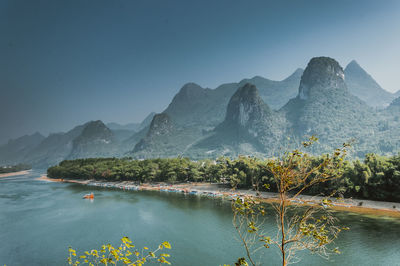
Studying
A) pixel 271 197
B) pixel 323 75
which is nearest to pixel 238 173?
pixel 271 197

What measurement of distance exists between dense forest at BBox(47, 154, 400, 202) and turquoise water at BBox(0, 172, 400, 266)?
5515 millimetres

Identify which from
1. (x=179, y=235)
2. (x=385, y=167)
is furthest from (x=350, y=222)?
(x=179, y=235)

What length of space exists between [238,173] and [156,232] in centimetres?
2640

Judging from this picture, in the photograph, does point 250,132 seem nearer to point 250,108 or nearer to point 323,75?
point 250,108

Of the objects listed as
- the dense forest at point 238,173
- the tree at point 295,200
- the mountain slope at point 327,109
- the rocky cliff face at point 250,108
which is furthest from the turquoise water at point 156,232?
the rocky cliff face at point 250,108

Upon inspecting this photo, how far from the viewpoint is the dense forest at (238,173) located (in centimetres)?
3225

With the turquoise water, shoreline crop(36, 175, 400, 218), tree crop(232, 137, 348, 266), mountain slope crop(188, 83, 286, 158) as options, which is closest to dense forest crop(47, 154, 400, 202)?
tree crop(232, 137, 348, 266)

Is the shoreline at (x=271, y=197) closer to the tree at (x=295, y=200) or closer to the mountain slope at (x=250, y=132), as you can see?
the tree at (x=295, y=200)

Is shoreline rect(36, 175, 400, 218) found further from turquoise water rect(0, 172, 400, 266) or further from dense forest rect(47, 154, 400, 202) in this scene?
turquoise water rect(0, 172, 400, 266)

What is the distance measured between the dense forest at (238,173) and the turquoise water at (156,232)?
5515 millimetres

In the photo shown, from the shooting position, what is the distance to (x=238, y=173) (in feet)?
164

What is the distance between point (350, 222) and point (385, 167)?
10.7 m

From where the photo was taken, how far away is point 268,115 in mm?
184375

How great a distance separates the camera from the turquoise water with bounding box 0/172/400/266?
19766mm
